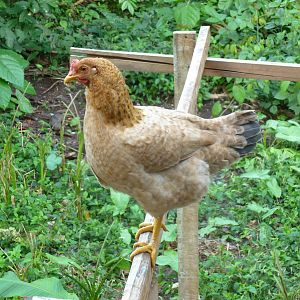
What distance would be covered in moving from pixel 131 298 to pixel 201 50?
1652mm

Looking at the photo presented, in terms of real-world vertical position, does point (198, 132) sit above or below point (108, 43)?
above

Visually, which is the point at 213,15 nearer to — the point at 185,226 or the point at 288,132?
the point at 288,132

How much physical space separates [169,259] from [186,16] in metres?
2.56

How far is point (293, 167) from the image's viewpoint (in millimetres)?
5258

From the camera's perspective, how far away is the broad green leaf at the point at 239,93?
5.71 m

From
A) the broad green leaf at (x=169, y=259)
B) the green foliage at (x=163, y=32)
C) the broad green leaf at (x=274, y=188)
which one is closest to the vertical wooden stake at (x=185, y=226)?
the broad green leaf at (x=169, y=259)

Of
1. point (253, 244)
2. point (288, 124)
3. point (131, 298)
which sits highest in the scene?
point (131, 298)

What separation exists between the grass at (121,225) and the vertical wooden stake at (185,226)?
0.30 meters

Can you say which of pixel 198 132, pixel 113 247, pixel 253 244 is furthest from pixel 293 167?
pixel 198 132

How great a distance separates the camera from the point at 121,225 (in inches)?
187

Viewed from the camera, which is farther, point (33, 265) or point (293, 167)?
point (293, 167)

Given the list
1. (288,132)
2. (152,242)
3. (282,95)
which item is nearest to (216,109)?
(282,95)

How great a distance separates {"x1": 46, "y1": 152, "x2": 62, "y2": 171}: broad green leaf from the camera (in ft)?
16.5

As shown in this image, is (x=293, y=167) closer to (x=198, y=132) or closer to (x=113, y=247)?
(x=113, y=247)
